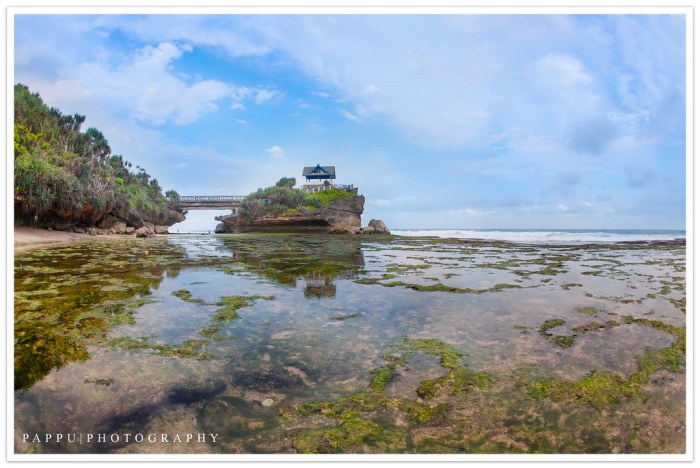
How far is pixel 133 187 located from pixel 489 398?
173 ft

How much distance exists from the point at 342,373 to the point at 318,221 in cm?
5002

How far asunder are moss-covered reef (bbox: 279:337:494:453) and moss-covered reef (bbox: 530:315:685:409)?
21.2 inches

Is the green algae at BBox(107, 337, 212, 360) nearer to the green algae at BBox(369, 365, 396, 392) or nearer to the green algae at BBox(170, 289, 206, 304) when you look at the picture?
the green algae at BBox(369, 365, 396, 392)

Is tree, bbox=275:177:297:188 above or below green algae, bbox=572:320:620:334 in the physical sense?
above

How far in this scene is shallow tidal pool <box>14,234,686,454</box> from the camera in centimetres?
246

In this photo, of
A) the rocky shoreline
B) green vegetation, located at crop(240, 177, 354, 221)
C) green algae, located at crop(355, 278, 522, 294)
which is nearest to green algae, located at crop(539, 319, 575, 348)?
green algae, located at crop(355, 278, 522, 294)

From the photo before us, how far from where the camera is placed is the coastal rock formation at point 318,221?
174ft

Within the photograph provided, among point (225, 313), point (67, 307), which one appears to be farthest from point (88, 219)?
point (225, 313)

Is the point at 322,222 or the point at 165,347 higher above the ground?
the point at 322,222

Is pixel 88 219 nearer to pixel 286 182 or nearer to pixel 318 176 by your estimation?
pixel 286 182

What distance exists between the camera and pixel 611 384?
3.28m

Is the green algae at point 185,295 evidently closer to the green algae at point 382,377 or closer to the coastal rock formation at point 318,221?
the green algae at point 382,377
